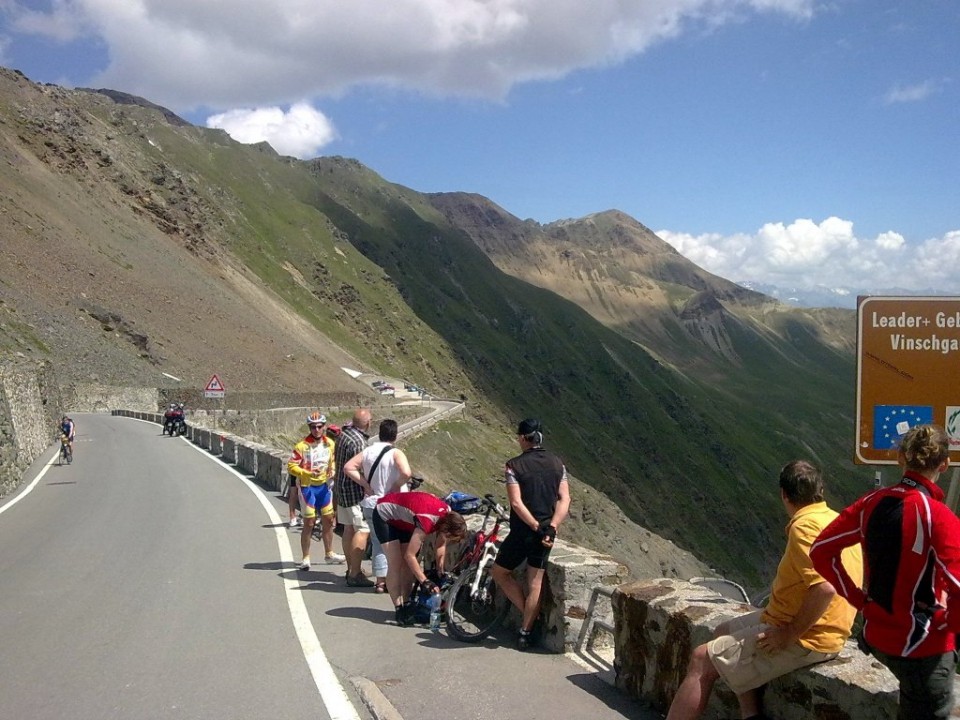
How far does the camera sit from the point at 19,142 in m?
80.1

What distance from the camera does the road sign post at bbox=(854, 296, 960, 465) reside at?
7.33 m

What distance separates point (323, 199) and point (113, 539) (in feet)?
416

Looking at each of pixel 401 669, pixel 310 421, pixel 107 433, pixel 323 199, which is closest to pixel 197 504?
pixel 310 421

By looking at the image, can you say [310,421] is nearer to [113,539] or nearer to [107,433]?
[113,539]

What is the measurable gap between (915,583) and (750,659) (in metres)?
0.94

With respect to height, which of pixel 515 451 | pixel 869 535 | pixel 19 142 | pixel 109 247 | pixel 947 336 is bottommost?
pixel 515 451

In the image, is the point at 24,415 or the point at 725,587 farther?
the point at 24,415

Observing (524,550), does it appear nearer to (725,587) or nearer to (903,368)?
(725,587)

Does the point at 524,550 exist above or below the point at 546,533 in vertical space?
below

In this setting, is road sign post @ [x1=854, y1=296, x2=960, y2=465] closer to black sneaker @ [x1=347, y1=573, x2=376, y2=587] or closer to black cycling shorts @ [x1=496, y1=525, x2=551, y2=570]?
black cycling shorts @ [x1=496, y1=525, x2=551, y2=570]

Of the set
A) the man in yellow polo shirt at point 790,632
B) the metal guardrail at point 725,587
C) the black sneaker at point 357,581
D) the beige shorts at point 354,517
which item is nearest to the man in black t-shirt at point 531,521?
the metal guardrail at point 725,587

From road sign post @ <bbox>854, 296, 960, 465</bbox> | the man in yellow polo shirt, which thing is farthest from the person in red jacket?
road sign post @ <bbox>854, 296, 960, 465</bbox>

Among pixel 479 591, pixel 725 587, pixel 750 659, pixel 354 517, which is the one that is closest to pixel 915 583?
pixel 750 659

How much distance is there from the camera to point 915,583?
11.3 feet
